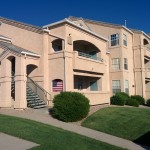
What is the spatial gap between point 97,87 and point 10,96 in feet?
34.0

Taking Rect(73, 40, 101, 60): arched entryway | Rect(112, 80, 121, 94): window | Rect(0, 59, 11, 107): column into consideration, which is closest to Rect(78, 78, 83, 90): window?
Rect(73, 40, 101, 60): arched entryway

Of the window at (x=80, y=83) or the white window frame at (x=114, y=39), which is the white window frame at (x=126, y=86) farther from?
the window at (x=80, y=83)

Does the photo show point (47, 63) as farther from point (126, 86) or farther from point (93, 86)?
point (126, 86)

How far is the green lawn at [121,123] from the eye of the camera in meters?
13.4

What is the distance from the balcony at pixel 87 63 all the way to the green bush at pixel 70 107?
5614mm

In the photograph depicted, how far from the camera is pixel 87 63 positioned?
944 inches

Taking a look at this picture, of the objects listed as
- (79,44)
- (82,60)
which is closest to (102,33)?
(79,44)

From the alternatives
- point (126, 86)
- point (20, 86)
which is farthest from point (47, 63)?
point (126, 86)

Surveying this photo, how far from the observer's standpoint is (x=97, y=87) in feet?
89.9

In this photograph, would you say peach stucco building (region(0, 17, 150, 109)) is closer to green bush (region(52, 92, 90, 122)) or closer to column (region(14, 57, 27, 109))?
column (region(14, 57, 27, 109))

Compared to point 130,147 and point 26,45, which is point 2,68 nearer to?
point 26,45

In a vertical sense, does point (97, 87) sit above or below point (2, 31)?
below

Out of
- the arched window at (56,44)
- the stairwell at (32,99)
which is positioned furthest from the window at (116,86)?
the stairwell at (32,99)

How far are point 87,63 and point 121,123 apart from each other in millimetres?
9855
